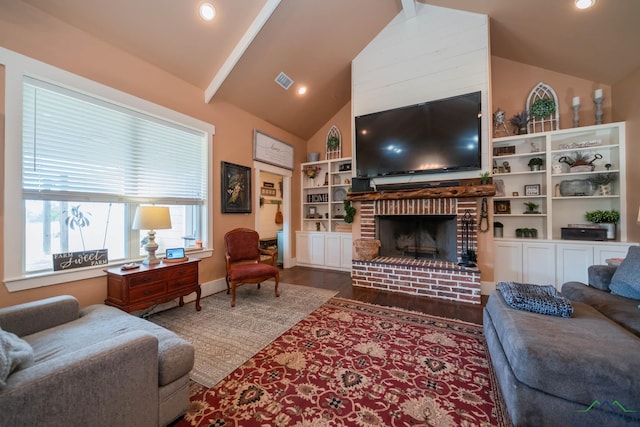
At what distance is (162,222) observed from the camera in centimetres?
250

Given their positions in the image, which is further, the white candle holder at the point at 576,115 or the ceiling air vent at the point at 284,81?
the ceiling air vent at the point at 284,81

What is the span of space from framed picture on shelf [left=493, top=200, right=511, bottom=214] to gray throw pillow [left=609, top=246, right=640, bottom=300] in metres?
1.76

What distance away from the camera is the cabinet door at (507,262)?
339 centimetres

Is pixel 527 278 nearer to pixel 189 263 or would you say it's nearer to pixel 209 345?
pixel 209 345

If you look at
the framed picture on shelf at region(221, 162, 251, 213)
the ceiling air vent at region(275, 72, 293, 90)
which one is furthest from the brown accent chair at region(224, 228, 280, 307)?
the ceiling air vent at region(275, 72, 293, 90)

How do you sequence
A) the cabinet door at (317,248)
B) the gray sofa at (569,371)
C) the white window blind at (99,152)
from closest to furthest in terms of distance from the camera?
1. the gray sofa at (569,371)
2. the white window blind at (99,152)
3. the cabinet door at (317,248)

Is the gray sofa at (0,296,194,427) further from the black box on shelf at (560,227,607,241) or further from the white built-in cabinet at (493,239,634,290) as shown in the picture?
the black box on shelf at (560,227,607,241)

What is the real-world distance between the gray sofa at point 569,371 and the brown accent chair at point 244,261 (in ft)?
8.16

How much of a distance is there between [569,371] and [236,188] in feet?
12.6

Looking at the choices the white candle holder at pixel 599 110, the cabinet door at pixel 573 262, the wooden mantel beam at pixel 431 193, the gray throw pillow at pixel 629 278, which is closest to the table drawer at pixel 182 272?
the wooden mantel beam at pixel 431 193

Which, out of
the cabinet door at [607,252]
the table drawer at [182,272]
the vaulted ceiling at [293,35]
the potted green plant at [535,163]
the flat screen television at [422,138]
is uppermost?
the vaulted ceiling at [293,35]

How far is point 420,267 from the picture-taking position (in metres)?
3.36

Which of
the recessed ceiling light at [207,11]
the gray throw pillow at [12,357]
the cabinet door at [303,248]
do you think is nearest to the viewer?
the gray throw pillow at [12,357]

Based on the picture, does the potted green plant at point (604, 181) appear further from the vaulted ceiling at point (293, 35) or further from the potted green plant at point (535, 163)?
the vaulted ceiling at point (293, 35)
